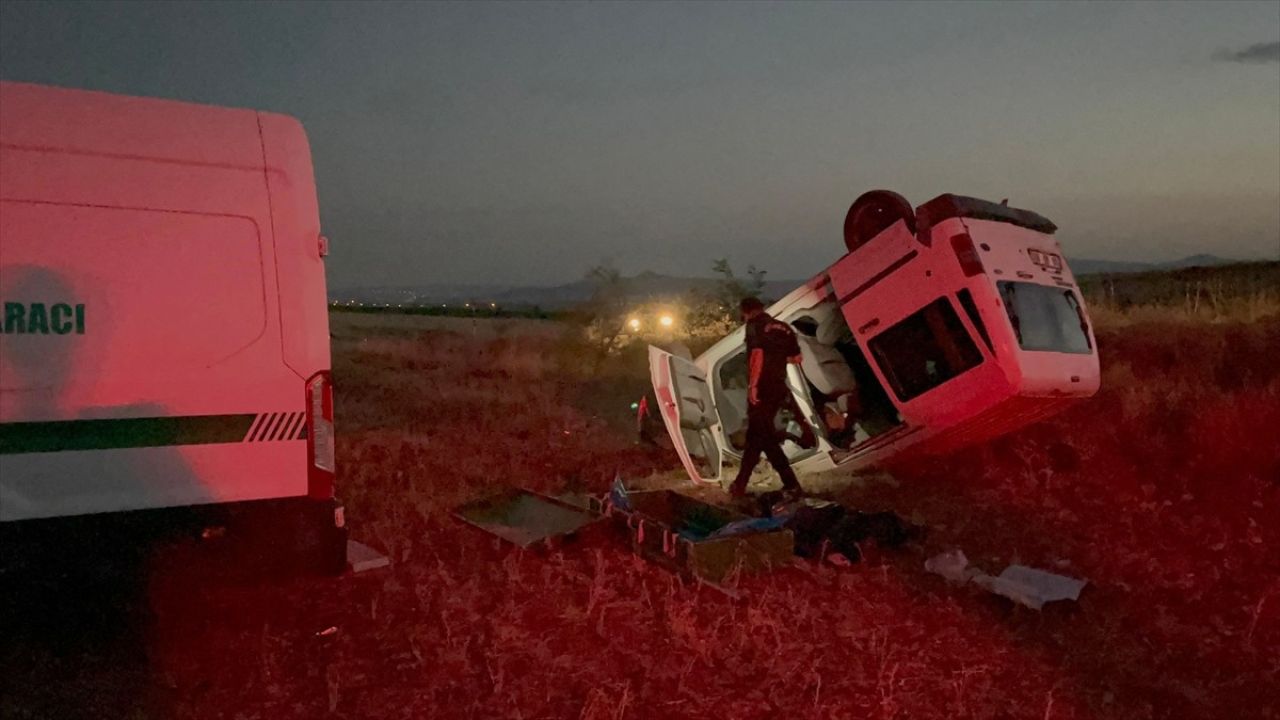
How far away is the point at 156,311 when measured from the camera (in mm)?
4090

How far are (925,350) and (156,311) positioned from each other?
5.36 m

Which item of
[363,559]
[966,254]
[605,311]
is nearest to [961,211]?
[966,254]

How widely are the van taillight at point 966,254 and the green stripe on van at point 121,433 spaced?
4.84 metres

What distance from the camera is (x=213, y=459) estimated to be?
4266 millimetres

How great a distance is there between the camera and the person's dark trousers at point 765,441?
8016mm

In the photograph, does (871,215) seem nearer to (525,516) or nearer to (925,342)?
(925,342)

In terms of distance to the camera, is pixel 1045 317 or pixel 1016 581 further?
pixel 1045 317

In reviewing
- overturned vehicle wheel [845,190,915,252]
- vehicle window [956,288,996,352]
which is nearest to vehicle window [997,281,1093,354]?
vehicle window [956,288,996,352]

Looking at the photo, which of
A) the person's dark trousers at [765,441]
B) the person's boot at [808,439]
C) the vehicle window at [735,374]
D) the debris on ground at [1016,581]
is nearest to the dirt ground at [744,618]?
the debris on ground at [1016,581]

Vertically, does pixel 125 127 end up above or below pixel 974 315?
above

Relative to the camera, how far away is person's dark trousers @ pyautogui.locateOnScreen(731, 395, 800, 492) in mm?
8016

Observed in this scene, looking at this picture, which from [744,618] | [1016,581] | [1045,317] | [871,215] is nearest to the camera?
[744,618]

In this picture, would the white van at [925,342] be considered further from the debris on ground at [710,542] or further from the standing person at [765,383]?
the debris on ground at [710,542]

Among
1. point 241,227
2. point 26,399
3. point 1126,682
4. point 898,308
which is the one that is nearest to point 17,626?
point 26,399
